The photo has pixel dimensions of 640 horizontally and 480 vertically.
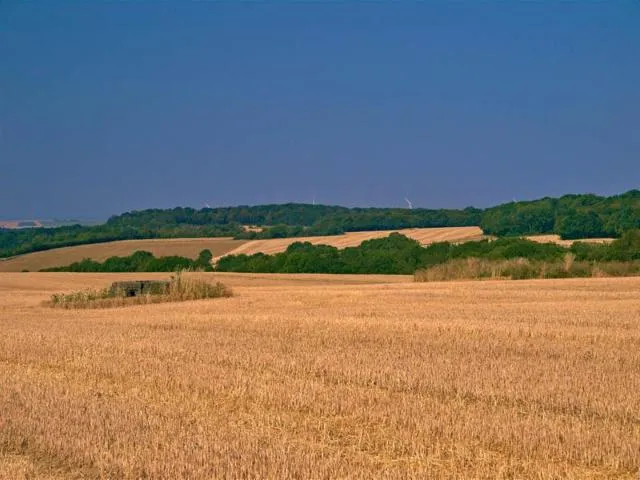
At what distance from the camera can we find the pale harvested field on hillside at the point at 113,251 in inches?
3113

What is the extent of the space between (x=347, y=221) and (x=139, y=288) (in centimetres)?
7426

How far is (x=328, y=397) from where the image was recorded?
11.5 meters

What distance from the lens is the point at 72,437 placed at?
9.35m

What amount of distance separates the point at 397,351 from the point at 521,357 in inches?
88.9

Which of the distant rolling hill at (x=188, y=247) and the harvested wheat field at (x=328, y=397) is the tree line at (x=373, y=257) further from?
the harvested wheat field at (x=328, y=397)

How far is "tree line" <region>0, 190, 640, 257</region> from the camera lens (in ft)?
251

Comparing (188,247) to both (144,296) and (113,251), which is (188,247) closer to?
(113,251)

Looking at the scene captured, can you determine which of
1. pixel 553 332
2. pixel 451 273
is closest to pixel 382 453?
pixel 553 332

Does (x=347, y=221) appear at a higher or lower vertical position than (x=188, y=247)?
higher

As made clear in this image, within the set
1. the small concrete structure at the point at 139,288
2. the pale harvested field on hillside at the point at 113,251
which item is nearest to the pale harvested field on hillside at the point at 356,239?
the pale harvested field on hillside at the point at 113,251

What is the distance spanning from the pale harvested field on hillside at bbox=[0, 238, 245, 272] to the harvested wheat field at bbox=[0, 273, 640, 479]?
58.3 metres

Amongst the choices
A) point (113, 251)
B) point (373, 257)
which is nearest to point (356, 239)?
point (373, 257)

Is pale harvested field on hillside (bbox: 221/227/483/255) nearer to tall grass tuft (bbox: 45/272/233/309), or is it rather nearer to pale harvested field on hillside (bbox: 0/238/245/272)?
pale harvested field on hillside (bbox: 0/238/245/272)

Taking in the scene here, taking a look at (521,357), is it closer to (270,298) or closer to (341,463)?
(341,463)
